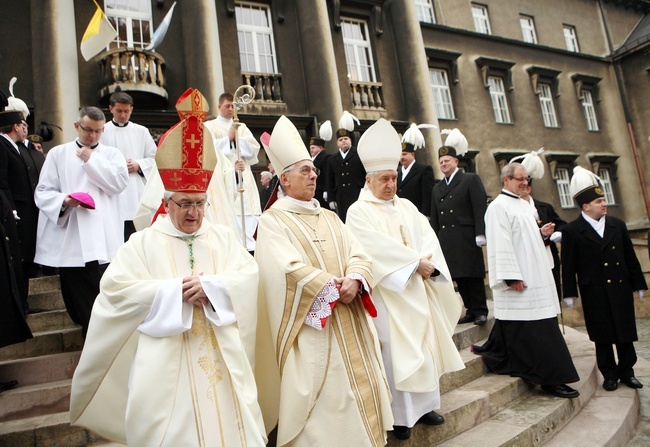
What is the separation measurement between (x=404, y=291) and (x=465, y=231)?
8.32 feet

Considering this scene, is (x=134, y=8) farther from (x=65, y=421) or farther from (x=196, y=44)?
(x=65, y=421)

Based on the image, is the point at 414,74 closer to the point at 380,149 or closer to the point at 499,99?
the point at 499,99

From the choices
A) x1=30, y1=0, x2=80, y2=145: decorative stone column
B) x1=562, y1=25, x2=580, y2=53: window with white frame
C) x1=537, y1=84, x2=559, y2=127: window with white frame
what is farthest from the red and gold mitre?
x1=562, y1=25, x2=580, y2=53: window with white frame

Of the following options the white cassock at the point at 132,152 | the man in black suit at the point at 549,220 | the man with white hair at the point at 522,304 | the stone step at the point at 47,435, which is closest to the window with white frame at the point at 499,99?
the man in black suit at the point at 549,220

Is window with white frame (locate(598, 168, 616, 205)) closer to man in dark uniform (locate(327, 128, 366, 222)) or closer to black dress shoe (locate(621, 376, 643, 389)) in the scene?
man in dark uniform (locate(327, 128, 366, 222))

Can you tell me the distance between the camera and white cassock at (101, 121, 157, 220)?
219 inches

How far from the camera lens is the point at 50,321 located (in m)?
4.91

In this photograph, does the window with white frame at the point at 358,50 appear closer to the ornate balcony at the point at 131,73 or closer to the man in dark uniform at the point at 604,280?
the ornate balcony at the point at 131,73

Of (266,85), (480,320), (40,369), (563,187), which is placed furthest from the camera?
(563,187)

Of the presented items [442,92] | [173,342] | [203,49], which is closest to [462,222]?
[173,342]

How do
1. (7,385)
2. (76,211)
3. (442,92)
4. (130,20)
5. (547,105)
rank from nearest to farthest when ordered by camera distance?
1. (7,385)
2. (76,211)
3. (130,20)
4. (442,92)
5. (547,105)

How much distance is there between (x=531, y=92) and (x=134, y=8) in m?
16.7

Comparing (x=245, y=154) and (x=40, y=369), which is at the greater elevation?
(x=245, y=154)

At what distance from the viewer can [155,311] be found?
8.70 ft
